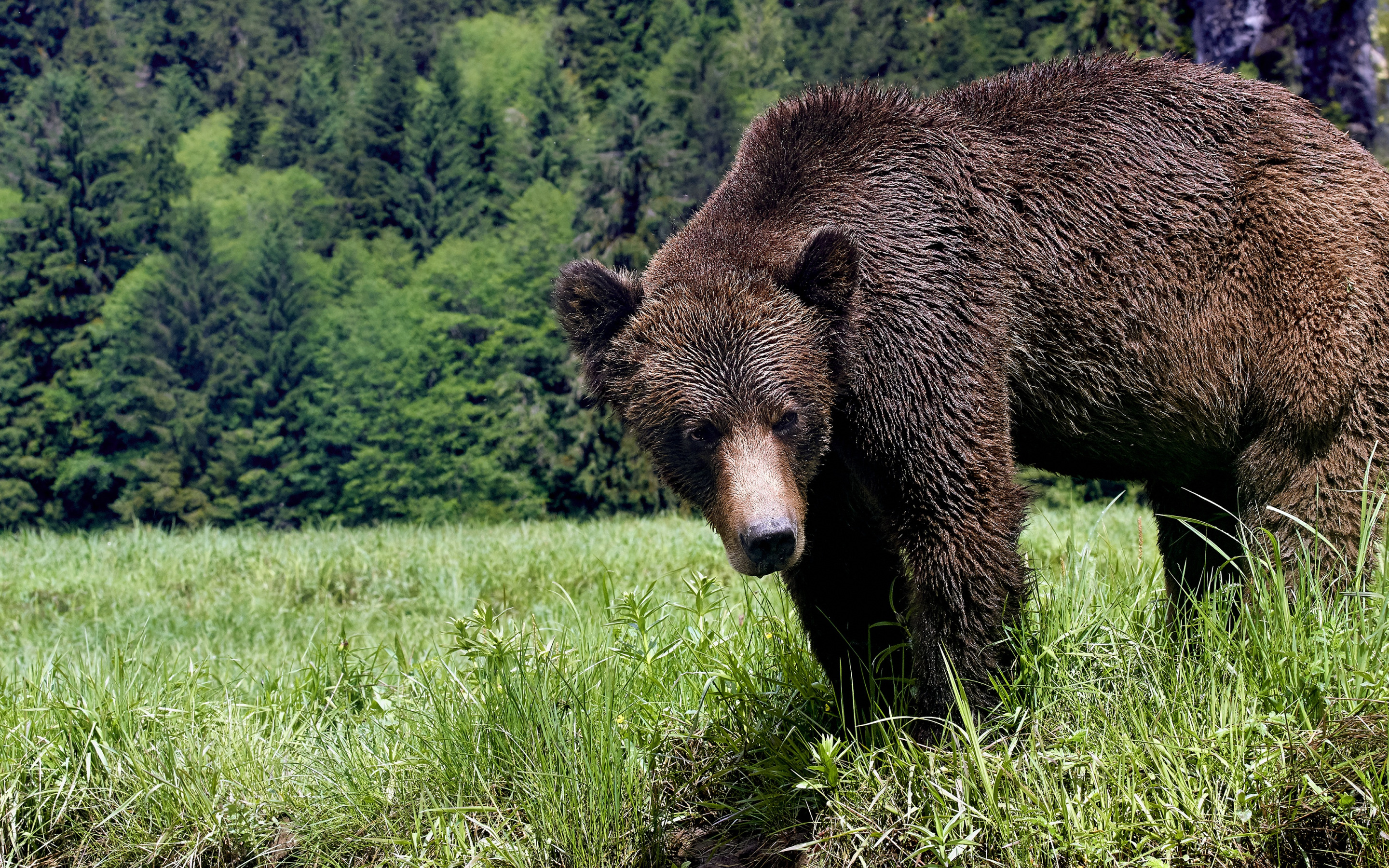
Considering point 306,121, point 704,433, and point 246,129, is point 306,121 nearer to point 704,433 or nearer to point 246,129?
point 246,129

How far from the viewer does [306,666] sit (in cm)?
459

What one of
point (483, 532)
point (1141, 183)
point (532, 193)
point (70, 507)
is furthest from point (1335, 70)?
point (70, 507)

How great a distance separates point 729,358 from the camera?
3051 millimetres

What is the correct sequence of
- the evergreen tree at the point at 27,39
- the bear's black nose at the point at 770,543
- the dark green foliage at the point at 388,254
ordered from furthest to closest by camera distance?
the evergreen tree at the point at 27,39, the dark green foliage at the point at 388,254, the bear's black nose at the point at 770,543

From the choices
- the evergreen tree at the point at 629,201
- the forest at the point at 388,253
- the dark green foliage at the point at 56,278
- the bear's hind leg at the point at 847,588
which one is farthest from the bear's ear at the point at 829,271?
the dark green foliage at the point at 56,278

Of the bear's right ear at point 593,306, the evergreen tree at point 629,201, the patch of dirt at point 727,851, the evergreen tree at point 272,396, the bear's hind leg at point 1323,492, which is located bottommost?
the evergreen tree at point 272,396

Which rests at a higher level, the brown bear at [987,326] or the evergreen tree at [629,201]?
the brown bear at [987,326]

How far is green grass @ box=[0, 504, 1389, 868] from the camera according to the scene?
2.79m

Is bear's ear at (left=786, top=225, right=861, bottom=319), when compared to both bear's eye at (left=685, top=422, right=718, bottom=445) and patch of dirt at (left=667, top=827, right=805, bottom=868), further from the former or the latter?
patch of dirt at (left=667, top=827, right=805, bottom=868)

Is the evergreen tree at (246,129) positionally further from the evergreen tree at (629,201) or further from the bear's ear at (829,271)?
the bear's ear at (829,271)

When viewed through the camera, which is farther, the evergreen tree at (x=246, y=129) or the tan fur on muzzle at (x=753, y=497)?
the evergreen tree at (x=246, y=129)

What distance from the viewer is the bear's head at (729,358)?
3014 millimetres

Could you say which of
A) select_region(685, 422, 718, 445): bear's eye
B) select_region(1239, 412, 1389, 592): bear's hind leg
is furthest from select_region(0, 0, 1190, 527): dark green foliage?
select_region(685, 422, 718, 445): bear's eye

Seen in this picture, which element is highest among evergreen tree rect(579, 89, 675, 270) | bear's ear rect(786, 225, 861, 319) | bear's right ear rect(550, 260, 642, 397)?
bear's ear rect(786, 225, 861, 319)
